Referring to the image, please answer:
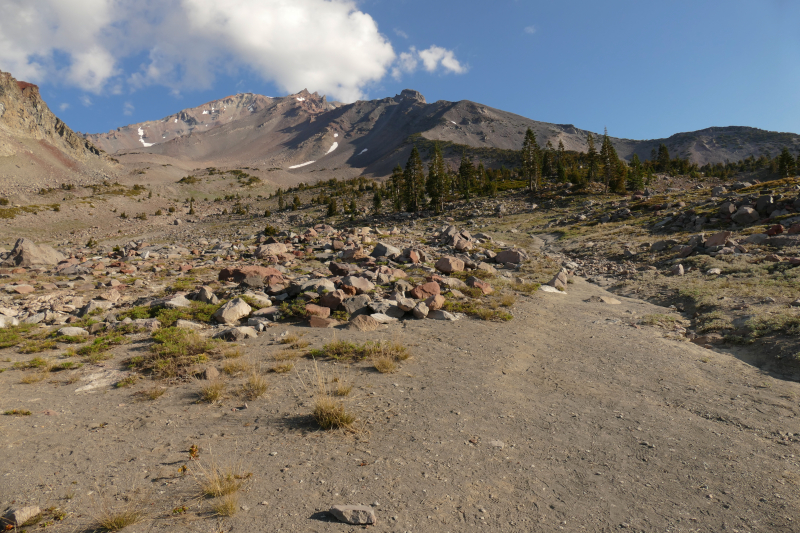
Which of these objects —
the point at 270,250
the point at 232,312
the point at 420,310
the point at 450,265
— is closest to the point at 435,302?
the point at 420,310

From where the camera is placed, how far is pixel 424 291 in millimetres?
13680

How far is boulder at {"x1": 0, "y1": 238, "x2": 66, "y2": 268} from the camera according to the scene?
19.7m

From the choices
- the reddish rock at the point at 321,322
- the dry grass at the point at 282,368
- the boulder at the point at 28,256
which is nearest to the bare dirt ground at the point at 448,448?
the dry grass at the point at 282,368

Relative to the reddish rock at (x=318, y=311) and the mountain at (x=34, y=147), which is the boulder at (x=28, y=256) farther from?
the mountain at (x=34, y=147)

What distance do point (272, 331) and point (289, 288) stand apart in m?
3.42

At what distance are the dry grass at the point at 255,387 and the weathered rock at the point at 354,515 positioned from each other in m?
3.58

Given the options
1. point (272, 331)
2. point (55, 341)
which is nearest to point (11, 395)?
point (55, 341)

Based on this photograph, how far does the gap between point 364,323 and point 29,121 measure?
12569 cm

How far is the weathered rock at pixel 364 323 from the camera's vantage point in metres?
10.8

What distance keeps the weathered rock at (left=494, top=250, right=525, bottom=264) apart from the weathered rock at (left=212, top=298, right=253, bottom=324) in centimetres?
1488

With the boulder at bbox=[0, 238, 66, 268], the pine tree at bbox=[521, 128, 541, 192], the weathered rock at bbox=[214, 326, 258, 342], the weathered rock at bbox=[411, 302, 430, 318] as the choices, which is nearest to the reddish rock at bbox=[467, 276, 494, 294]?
the weathered rock at bbox=[411, 302, 430, 318]

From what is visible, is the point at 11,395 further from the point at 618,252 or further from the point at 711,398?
the point at 618,252

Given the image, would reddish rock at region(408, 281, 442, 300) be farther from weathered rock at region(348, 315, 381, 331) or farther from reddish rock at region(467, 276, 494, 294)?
weathered rock at region(348, 315, 381, 331)

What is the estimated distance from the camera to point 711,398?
275 inches
